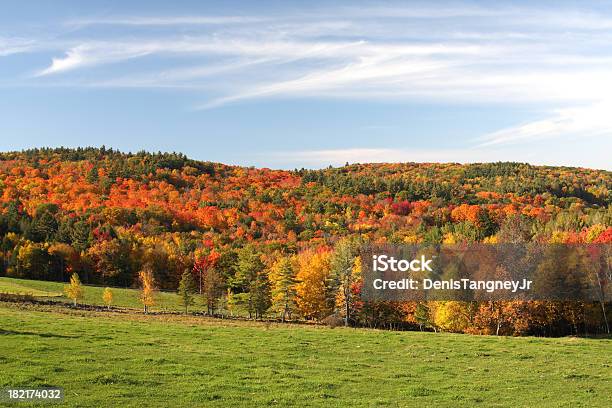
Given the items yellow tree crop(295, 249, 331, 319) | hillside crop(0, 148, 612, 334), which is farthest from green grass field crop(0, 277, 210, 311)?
yellow tree crop(295, 249, 331, 319)

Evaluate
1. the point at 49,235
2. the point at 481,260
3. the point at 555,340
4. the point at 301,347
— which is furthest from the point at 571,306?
the point at 49,235

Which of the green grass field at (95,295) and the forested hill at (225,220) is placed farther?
the forested hill at (225,220)

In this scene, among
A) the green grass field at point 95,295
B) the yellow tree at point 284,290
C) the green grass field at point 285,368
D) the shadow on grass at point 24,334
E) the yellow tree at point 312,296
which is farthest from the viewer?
the green grass field at point 95,295

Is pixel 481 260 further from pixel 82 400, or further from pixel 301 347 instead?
pixel 82 400

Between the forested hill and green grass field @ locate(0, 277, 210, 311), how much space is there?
17.1 meters

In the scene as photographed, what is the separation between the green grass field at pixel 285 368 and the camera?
64.2 feet

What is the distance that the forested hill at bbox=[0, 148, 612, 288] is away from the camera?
10944 cm

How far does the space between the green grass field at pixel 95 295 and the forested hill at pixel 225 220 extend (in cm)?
1715

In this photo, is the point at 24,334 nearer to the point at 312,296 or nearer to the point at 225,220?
the point at 312,296

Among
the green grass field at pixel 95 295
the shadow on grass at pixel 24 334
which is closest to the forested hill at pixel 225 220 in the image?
the green grass field at pixel 95 295

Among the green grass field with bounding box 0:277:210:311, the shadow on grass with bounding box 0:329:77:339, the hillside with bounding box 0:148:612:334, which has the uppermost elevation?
the hillside with bounding box 0:148:612:334

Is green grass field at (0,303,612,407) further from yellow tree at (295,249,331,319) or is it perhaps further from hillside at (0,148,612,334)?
yellow tree at (295,249,331,319)

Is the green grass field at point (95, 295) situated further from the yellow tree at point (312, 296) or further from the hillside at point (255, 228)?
the yellow tree at point (312, 296)

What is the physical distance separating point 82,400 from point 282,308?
52.5m
